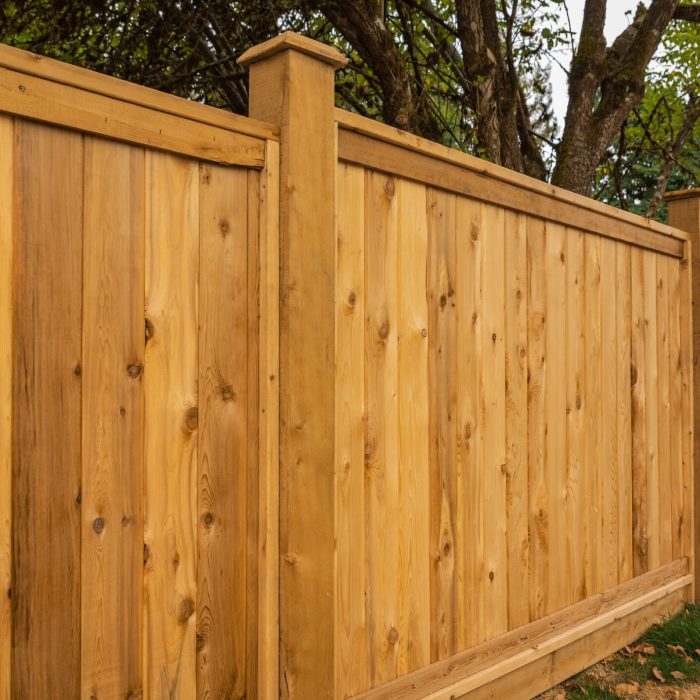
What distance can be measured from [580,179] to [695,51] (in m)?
4.13

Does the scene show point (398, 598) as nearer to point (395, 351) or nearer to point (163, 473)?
point (395, 351)

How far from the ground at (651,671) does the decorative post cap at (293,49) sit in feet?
7.56

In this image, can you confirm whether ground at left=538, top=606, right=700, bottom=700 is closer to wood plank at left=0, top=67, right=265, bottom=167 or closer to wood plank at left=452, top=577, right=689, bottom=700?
wood plank at left=452, top=577, right=689, bottom=700

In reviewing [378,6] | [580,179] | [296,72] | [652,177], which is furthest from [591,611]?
[652,177]

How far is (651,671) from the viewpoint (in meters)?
3.13

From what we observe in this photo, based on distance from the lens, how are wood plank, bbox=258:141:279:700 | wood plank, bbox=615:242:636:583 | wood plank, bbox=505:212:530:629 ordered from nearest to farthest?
wood plank, bbox=258:141:279:700 → wood plank, bbox=505:212:530:629 → wood plank, bbox=615:242:636:583

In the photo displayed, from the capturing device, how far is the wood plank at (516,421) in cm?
270

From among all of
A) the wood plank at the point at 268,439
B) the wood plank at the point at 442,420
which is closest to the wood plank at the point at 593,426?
the wood plank at the point at 442,420

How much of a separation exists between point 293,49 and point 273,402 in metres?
0.87

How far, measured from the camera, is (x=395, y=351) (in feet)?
7.43

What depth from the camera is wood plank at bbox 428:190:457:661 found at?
2.39 metres

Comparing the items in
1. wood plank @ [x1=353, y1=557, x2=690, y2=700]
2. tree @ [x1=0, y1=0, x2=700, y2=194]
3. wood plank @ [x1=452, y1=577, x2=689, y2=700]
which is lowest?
wood plank @ [x1=452, y1=577, x2=689, y2=700]

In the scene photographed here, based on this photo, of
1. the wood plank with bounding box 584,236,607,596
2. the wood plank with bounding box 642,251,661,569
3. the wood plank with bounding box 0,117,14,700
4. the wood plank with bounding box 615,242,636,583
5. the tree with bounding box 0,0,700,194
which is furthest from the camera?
the tree with bounding box 0,0,700,194

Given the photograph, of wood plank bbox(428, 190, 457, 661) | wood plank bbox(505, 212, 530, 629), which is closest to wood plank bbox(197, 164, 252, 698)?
wood plank bbox(428, 190, 457, 661)
